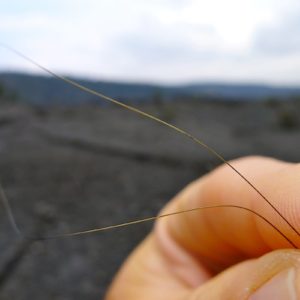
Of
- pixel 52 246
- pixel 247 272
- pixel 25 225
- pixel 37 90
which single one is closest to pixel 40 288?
pixel 52 246

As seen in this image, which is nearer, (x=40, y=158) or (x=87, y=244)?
(x=87, y=244)

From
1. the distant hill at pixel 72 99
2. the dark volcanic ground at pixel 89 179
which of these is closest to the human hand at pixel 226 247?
the dark volcanic ground at pixel 89 179

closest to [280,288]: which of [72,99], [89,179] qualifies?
[89,179]

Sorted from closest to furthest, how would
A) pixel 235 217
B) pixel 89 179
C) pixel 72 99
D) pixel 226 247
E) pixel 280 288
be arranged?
pixel 280 288 < pixel 235 217 < pixel 226 247 < pixel 89 179 < pixel 72 99

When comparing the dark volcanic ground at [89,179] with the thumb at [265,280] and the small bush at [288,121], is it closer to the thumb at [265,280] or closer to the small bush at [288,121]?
the small bush at [288,121]

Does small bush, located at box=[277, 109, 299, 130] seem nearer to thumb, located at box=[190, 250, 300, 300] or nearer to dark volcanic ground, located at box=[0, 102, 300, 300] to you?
dark volcanic ground, located at box=[0, 102, 300, 300]

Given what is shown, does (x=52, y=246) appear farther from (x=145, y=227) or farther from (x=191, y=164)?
(x=191, y=164)

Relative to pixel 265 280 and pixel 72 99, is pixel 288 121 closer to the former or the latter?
pixel 72 99
